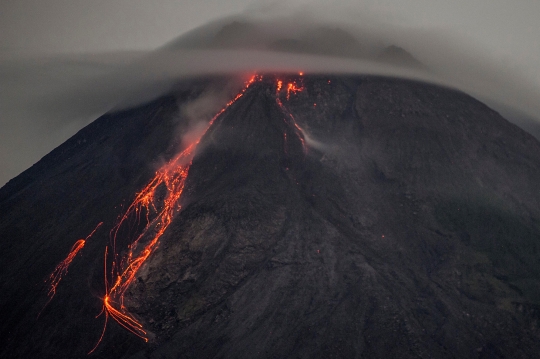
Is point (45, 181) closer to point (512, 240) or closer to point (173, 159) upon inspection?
point (173, 159)

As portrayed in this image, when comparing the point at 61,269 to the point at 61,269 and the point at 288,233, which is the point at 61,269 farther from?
the point at 288,233

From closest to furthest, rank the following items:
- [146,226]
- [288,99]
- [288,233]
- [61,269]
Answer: [288,233], [61,269], [146,226], [288,99]

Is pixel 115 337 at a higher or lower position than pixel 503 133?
lower

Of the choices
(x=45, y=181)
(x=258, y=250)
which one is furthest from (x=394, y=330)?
(x=45, y=181)

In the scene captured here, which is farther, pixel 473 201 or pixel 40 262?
pixel 473 201

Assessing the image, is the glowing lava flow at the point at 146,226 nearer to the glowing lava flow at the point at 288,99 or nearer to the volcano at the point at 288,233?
the volcano at the point at 288,233

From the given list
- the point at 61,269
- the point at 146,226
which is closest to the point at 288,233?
the point at 146,226
